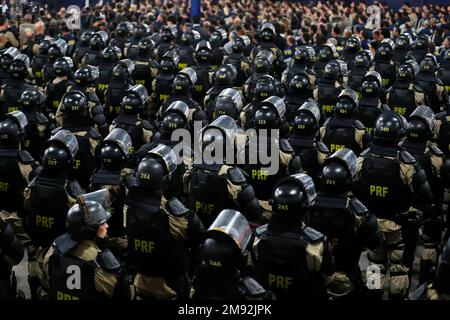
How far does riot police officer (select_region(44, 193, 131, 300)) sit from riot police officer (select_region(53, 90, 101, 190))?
3.64 m

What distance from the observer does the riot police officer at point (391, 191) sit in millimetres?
7262

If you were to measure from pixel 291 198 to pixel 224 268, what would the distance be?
1.03 metres

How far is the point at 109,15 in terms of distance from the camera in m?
23.8

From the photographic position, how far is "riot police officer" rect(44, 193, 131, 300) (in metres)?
5.03

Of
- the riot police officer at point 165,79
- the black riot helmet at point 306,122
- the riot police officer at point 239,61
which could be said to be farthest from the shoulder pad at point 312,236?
the riot police officer at point 239,61

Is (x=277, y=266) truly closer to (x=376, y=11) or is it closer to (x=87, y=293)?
(x=87, y=293)

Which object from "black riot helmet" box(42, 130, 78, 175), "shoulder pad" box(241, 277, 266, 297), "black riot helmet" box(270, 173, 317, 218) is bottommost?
"shoulder pad" box(241, 277, 266, 297)

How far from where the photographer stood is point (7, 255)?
18.5ft

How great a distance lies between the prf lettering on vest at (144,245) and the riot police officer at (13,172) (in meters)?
2.25

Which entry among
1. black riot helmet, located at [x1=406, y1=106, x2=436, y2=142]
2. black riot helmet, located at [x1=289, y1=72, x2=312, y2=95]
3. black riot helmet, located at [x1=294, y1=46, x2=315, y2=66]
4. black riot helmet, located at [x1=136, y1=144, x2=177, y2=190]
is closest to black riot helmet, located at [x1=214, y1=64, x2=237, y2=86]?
black riot helmet, located at [x1=289, y1=72, x2=312, y2=95]

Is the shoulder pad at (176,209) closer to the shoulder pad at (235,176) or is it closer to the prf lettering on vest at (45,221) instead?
the shoulder pad at (235,176)

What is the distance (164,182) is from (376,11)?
60.1 ft

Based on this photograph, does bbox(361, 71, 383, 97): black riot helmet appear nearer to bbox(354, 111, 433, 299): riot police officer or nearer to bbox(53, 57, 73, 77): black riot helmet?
bbox(354, 111, 433, 299): riot police officer
